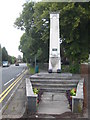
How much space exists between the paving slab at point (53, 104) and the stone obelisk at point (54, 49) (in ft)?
14.8

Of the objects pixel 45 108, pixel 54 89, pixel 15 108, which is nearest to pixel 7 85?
pixel 54 89

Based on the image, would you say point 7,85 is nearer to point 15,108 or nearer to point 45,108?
point 15,108

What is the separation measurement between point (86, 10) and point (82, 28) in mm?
1709

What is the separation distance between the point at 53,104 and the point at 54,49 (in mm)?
7011

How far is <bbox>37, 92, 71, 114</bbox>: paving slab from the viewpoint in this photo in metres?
7.00

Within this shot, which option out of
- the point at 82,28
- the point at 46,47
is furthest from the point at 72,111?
the point at 46,47

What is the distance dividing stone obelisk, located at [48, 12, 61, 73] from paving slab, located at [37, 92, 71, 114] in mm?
4498

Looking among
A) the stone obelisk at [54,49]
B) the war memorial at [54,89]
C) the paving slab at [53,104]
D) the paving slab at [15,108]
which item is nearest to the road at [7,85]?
the paving slab at [15,108]

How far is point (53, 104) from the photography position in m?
7.86

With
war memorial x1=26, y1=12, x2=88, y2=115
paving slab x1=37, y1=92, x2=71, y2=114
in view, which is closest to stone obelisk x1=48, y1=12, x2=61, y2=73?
war memorial x1=26, y1=12, x2=88, y2=115

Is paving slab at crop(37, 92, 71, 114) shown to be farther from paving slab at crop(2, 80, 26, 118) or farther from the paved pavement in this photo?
paving slab at crop(2, 80, 26, 118)

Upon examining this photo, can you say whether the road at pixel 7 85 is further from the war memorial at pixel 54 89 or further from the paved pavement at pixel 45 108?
the war memorial at pixel 54 89

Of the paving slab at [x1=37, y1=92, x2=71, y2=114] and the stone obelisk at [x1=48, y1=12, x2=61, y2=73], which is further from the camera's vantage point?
the stone obelisk at [x1=48, y1=12, x2=61, y2=73]

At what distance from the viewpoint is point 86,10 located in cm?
1795
